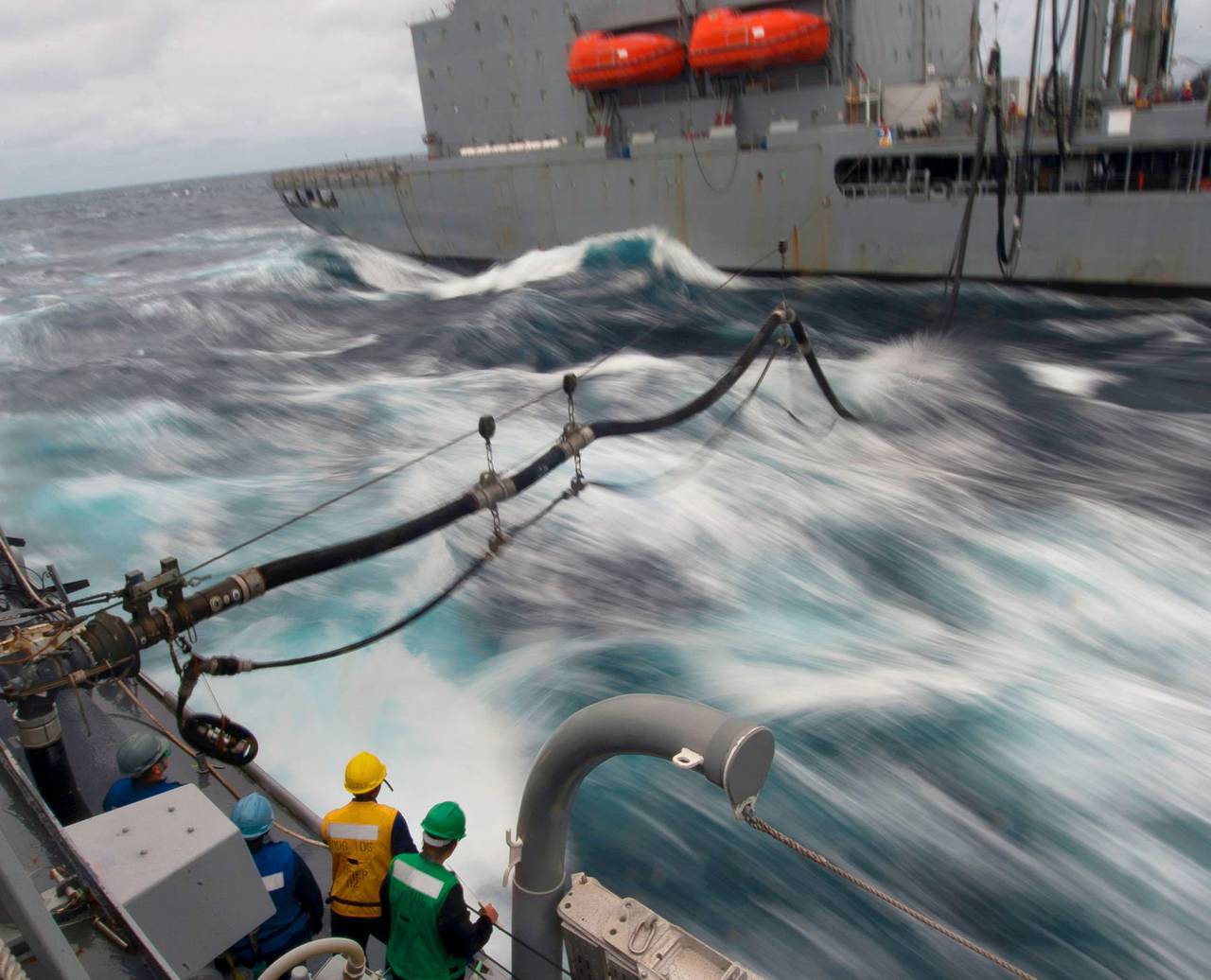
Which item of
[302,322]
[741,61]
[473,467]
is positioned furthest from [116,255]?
[473,467]

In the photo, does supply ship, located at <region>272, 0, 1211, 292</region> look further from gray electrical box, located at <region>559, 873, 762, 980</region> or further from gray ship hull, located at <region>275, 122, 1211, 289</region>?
gray electrical box, located at <region>559, 873, 762, 980</region>

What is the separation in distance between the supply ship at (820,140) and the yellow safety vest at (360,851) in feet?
28.4

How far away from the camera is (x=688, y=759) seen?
2.03 meters

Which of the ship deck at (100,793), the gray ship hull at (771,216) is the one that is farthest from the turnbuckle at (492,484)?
the gray ship hull at (771,216)

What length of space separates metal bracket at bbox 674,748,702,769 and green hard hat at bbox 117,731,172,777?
215cm

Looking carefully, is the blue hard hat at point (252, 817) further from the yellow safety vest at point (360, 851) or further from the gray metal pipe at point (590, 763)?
the gray metal pipe at point (590, 763)

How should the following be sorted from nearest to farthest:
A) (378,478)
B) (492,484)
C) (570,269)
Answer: (378,478), (492,484), (570,269)

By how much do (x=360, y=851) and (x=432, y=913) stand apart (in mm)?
484

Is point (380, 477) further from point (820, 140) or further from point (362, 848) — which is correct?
point (820, 140)

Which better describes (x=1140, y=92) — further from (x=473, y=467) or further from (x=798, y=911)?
(x=798, y=911)

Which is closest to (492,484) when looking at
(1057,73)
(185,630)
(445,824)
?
(185,630)

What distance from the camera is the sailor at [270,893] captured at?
9.39ft

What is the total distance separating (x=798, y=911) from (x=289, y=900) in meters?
2.54

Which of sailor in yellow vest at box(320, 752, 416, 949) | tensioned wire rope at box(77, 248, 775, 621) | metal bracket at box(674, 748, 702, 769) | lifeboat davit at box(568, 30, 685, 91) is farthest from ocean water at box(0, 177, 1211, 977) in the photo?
lifeboat davit at box(568, 30, 685, 91)
